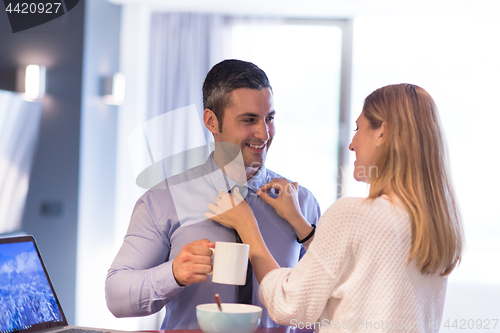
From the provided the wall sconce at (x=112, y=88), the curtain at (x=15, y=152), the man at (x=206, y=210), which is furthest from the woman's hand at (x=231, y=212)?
the wall sconce at (x=112, y=88)

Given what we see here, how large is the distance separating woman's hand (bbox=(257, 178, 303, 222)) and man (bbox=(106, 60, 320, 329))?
47 millimetres

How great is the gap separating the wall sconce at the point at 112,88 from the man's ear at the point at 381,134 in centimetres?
289

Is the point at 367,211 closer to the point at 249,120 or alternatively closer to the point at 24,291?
the point at 249,120

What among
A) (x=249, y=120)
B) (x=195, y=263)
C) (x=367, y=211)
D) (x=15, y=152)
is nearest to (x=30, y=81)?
(x=15, y=152)

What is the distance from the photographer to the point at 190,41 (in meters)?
3.82

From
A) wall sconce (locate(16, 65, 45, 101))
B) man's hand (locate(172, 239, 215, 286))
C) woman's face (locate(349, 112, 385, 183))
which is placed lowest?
man's hand (locate(172, 239, 215, 286))

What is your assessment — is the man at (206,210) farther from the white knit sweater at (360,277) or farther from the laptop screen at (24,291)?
the white knit sweater at (360,277)

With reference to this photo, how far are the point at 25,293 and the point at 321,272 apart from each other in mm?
603

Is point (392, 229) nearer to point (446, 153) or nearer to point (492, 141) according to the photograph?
point (446, 153)

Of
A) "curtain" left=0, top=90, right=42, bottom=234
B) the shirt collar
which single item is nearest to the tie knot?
the shirt collar

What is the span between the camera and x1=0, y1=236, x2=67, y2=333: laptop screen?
867 millimetres

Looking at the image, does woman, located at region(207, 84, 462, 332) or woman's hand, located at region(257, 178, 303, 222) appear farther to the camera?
woman's hand, located at region(257, 178, 303, 222)

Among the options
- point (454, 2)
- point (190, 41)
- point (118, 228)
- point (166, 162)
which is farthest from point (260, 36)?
point (166, 162)

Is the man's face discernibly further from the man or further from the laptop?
the laptop
